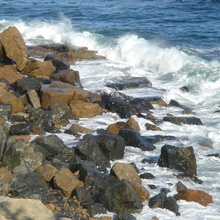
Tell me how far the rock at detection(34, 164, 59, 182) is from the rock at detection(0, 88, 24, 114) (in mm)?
3592

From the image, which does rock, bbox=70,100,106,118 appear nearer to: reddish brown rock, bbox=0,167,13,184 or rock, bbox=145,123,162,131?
rock, bbox=145,123,162,131

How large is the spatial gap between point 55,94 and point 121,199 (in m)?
5.36

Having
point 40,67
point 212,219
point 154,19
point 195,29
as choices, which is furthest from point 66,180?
point 154,19

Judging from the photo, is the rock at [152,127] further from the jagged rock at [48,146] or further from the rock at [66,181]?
the rock at [66,181]

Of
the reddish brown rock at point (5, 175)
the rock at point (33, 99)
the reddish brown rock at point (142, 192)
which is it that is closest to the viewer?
the reddish brown rock at point (5, 175)

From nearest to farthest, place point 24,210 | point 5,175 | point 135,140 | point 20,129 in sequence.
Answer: point 24,210 → point 5,175 → point 20,129 → point 135,140

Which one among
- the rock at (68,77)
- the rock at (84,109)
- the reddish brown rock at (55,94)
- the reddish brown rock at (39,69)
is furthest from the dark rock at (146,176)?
the reddish brown rock at (39,69)

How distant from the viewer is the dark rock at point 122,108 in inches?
569

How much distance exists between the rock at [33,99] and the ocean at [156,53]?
1.29m

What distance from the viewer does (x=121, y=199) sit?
360 inches

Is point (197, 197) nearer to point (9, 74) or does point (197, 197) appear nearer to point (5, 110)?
point (5, 110)

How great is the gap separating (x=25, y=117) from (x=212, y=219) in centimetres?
567

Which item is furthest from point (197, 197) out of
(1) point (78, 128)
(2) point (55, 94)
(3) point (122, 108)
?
(2) point (55, 94)

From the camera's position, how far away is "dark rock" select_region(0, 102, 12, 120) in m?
12.4
